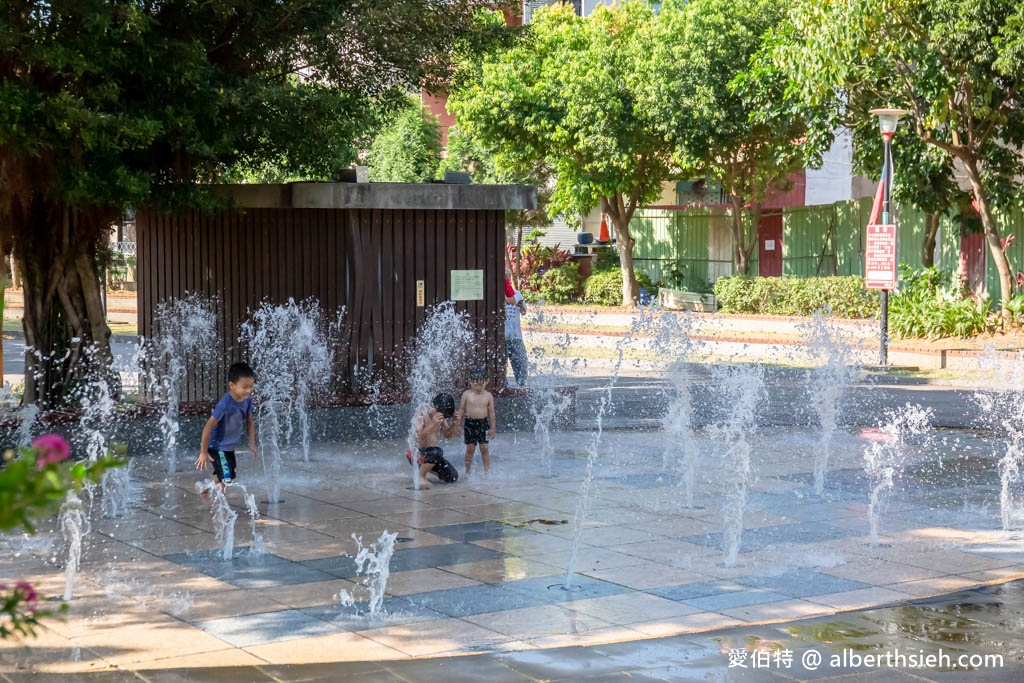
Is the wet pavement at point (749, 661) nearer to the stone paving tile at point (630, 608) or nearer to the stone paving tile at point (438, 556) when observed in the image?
the stone paving tile at point (630, 608)

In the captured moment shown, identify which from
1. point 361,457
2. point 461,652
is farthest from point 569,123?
point 461,652

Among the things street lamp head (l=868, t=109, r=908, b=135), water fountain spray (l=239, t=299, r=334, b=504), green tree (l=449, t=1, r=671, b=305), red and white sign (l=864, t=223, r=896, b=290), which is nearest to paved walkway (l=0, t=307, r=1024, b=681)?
water fountain spray (l=239, t=299, r=334, b=504)

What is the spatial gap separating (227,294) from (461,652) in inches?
332

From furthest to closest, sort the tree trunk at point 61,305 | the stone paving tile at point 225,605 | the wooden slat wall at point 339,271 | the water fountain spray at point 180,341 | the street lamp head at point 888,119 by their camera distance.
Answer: the street lamp head at point 888,119 < the water fountain spray at point 180,341 < the wooden slat wall at point 339,271 < the tree trunk at point 61,305 < the stone paving tile at point 225,605

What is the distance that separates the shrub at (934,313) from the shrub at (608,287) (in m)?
10.9

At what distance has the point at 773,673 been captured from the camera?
17.3ft

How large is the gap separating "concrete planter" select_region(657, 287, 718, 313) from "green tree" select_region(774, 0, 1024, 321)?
30.2ft

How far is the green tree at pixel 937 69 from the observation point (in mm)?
19375

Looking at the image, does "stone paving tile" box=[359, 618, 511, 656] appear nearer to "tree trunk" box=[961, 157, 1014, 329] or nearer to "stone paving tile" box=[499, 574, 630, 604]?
"stone paving tile" box=[499, 574, 630, 604]

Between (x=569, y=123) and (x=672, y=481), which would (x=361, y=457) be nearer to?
(x=672, y=481)

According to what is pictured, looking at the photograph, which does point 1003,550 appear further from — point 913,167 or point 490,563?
point 913,167

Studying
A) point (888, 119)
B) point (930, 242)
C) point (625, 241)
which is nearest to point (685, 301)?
point (625, 241)

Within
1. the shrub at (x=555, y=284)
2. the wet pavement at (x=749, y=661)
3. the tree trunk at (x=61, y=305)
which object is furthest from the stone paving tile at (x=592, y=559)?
the shrub at (x=555, y=284)

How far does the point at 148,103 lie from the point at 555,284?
2449 cm
